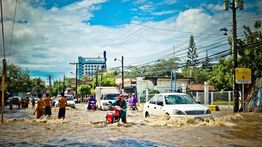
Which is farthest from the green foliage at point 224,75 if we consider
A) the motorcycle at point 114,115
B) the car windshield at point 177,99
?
the motorcycle at point 114,115

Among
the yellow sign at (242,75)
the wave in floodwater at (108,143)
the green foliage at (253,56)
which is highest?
the green foliage at (253,56)

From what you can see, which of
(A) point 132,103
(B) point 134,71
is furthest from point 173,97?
(B) point 134,71

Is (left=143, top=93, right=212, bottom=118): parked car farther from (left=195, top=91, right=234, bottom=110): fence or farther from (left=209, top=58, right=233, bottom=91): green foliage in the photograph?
(left=209, top=58, right=233, bottom=91): green foliage

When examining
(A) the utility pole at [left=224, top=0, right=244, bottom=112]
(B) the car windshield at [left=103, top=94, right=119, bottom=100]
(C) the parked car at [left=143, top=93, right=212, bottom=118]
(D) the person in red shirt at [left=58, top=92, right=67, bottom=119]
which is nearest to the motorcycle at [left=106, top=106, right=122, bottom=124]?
(C) the parked car at [left=143, top=93, right=212, bottom=118]

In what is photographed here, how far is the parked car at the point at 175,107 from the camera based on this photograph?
1382 cm

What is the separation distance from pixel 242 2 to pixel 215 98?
542 inches

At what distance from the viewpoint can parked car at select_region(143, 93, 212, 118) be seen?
13820mm

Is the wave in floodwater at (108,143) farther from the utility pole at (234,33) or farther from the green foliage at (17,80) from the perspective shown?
the green foliage at (17,80)

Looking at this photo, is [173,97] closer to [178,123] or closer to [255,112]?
[178,123]

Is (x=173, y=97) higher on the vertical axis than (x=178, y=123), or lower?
higher

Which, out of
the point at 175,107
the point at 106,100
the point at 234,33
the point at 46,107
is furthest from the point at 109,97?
the point at 175,107

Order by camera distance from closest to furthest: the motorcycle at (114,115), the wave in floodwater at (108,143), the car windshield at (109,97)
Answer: the wave in floodwater at (108,143)
the motorcycle at (114,115)
the car windshield at (109,97)

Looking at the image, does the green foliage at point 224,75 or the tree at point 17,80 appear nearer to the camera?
the green foliage at point 224,75

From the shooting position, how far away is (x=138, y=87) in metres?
60.7
